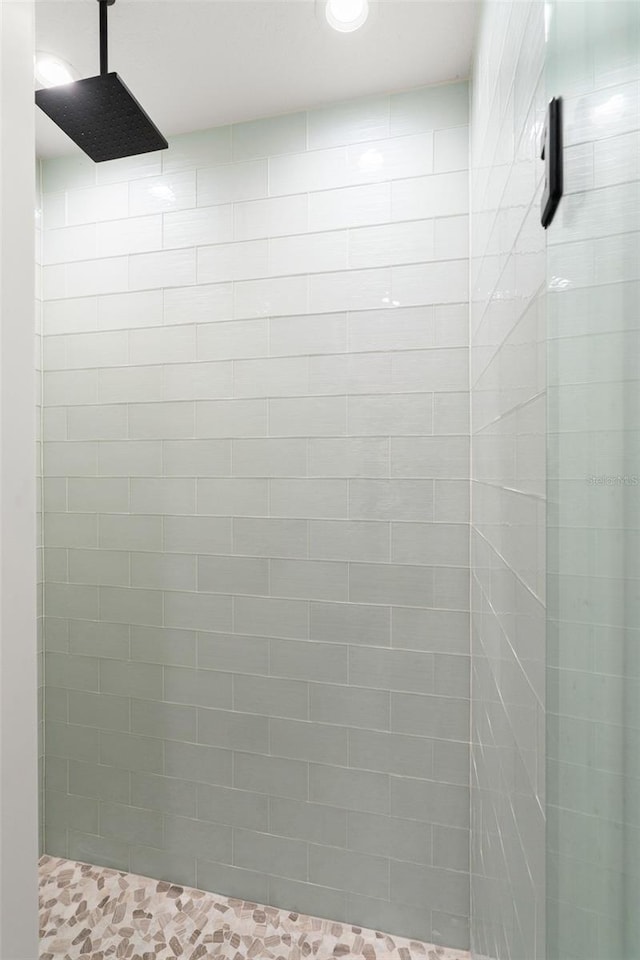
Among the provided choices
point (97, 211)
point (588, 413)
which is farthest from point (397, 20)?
point (588, 413)

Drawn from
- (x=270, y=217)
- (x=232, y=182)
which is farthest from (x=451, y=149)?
(x=232, y=182)

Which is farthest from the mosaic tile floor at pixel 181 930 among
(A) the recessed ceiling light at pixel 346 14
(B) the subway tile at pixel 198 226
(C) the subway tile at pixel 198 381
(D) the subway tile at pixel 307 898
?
(A) the recessed ceiling light at pixel 346 14

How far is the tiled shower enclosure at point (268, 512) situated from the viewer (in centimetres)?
178

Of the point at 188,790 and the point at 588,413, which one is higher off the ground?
the point at 588,413

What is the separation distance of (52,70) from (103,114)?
1.12 ft

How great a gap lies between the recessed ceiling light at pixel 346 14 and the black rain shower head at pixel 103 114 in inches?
20.5

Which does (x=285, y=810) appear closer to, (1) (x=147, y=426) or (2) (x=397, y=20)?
(1) (x=147, y=426)

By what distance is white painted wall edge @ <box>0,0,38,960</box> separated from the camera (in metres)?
0.60

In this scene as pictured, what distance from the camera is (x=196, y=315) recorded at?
6.50 ft

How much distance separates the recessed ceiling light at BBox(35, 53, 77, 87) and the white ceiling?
0.03 meters

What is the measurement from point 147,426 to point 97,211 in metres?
0.78

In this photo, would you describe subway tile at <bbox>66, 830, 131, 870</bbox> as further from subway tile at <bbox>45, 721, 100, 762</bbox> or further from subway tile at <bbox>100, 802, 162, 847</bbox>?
subway tile at <bbox>45, 721, 100, 762</bbox>

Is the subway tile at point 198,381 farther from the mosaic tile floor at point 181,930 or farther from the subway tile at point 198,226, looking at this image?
the mosaic tile floor at point 181,930

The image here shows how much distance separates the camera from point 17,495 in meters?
0.62
